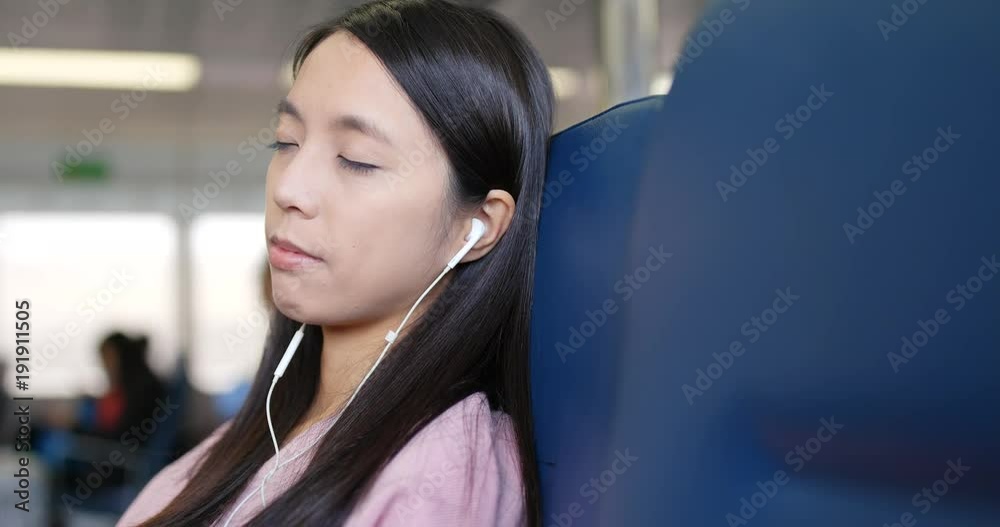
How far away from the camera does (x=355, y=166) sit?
0.97m

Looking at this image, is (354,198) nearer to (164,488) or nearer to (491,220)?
(491,220)

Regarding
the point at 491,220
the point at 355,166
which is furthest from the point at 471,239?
the point at 355,166

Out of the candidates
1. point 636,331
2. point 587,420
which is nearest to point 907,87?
point 636,331

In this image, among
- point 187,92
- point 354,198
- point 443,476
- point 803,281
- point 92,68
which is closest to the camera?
point 803,281

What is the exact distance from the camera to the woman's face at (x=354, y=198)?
0.96m

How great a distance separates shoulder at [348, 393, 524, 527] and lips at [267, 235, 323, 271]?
22 centimetres

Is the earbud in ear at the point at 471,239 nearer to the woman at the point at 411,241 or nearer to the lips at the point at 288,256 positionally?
the woman at the point at 411,241

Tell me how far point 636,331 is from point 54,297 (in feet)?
11.3

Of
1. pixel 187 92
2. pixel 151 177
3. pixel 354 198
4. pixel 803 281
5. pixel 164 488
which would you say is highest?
pixel 187 92

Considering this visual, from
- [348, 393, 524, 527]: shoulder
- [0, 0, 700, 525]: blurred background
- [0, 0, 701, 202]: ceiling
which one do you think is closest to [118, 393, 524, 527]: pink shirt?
[348, 393, 524, 527]: shoulder

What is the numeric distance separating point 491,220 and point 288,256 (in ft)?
0.73

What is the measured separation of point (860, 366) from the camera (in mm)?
553

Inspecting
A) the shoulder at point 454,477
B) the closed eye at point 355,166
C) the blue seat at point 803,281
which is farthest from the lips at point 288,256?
the blue seat at point 803,281

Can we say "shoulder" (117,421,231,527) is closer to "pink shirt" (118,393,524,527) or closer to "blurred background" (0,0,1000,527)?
"pink shirt" (118,393,524,527)
